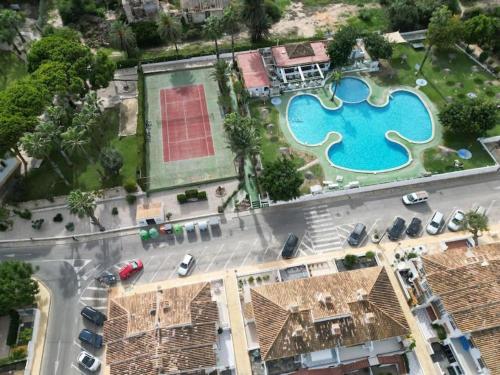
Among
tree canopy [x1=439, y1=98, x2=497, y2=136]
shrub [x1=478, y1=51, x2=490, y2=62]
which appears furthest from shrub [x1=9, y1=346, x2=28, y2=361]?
shrub [x1=478, y1=51, x2=490, y2=62]

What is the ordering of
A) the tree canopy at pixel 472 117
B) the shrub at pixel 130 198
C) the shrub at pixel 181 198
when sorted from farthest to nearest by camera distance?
the tree canopy at pixel 472 117 → the shrub at pixel 130 198 → the shrub at pixel 181 198

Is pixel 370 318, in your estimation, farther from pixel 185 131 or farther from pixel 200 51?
pixel 200 51

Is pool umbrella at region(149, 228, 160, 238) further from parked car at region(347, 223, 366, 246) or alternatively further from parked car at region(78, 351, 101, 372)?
parked car at region(347, 223, 366, 246)

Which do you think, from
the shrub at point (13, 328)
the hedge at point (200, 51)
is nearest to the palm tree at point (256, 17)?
the hedge at point (200, 51)

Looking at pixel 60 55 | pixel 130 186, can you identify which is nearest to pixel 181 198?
pixel 130 186

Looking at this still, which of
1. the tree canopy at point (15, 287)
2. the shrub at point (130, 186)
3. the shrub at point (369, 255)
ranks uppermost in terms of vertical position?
the shrub at point (130, 186)

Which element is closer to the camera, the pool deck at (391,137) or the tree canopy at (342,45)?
the pool deck at (391,137)

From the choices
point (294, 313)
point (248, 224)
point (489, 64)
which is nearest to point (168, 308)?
point (294, 313)

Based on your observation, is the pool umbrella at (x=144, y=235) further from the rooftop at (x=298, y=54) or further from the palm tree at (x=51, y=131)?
the rooftop at (x=298, y=54)
